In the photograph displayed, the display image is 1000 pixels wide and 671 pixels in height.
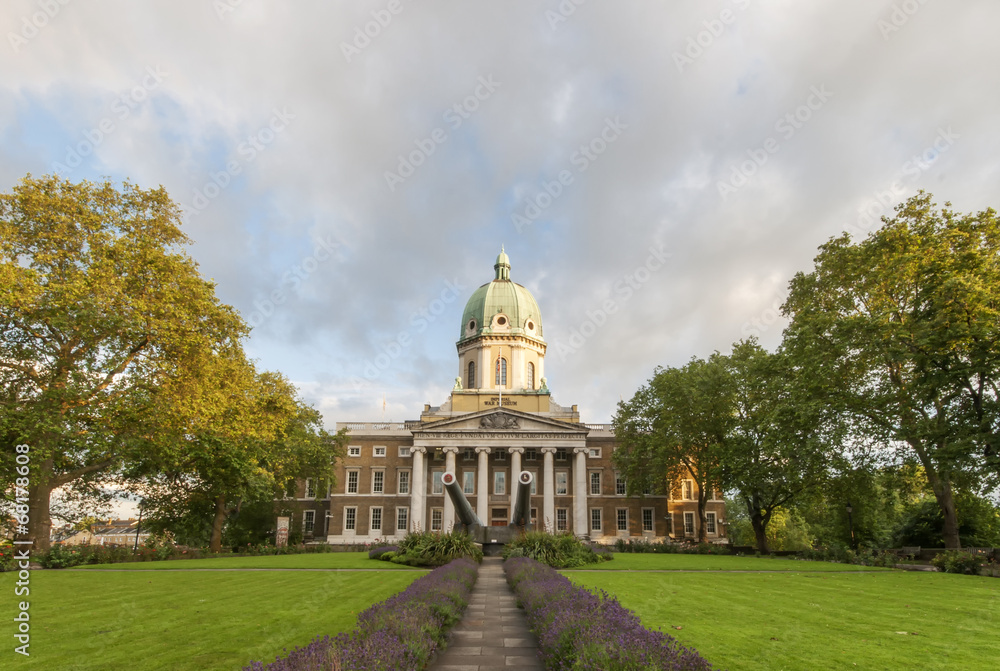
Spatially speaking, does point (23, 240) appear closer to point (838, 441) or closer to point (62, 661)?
point (62, 661)

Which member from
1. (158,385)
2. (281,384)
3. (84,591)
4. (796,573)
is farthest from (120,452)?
(796,573)

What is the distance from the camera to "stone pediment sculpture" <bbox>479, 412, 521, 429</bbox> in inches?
2270

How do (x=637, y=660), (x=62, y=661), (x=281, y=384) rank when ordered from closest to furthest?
(x=637, y=660) < (x=62, y=661) < (x=281, y=384)

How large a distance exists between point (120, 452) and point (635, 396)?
3611 cm

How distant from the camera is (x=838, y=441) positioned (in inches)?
1094

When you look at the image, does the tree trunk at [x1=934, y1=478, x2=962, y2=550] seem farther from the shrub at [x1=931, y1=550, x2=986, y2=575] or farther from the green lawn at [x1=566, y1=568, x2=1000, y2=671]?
the green lawn at [x1=566, y1=568, x2=1000, y2=671]

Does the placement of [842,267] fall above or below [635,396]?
above

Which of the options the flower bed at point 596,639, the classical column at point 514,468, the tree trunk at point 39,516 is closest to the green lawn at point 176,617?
the flower bed at point 596,639

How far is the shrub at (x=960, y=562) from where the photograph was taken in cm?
2314

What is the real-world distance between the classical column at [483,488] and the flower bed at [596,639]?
4508cm

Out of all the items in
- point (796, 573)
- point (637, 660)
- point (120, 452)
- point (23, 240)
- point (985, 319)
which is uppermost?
point (23, 240)

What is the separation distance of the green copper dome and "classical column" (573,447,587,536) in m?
14.9

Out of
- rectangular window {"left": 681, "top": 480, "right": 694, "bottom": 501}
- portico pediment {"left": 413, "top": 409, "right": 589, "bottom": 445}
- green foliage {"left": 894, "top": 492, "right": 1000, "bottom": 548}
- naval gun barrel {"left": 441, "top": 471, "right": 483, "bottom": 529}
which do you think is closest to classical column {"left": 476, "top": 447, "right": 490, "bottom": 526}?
portico pediment {"left": 413, "top": 409, "right": 589, "bottom": 445}

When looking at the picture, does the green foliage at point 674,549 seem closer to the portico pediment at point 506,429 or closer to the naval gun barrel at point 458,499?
the naval gun barrel at point 458,499
